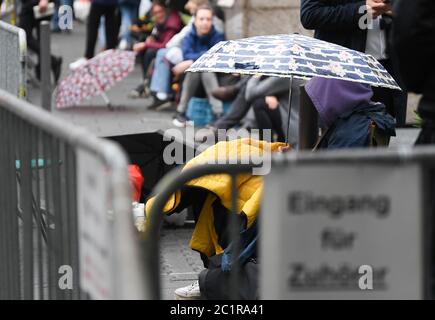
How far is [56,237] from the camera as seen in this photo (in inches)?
167

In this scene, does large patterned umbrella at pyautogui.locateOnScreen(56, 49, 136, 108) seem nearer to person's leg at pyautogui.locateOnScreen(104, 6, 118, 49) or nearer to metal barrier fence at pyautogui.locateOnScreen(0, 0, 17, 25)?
metal barrier fence at pyautogui.locateOnScreen(0, 0, 17, 25)

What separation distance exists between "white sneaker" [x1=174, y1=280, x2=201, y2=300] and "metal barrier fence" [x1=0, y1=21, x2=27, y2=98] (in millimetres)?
2134

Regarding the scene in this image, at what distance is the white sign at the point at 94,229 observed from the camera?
3475 mm

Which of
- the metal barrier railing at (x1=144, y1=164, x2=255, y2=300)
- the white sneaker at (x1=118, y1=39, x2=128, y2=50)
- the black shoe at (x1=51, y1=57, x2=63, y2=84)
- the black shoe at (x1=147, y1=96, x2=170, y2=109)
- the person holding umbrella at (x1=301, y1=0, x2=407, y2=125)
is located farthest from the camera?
the white sneaker at (x1=118, y1=39, x2=128, y2=50)

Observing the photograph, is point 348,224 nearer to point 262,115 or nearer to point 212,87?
point 262,115

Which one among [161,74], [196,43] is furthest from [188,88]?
[161,74]

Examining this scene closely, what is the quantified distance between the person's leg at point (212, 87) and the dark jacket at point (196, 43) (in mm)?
372

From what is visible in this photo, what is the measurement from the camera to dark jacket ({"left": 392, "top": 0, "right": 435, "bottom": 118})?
4.43 meters

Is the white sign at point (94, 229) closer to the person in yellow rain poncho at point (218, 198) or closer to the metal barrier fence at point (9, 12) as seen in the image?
the person in yellow rain poncho at point (218, 198)

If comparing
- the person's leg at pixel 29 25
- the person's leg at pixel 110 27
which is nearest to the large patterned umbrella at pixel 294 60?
the person's leg at pixel 29 25

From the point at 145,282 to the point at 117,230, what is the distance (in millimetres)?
165

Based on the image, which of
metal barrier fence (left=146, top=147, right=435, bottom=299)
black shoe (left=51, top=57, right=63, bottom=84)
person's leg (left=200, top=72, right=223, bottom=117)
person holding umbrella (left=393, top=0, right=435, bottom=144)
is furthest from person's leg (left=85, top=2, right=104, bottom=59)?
metal barrier fence (left=146, top=147, right=435, bottom=299)

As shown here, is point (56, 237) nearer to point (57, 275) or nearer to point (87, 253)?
point (57, 275)
